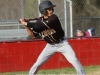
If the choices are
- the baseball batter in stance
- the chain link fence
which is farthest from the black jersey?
the chain link fence

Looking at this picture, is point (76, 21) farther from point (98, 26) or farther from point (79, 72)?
point (79, 72)

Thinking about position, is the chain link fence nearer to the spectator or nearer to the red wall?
the spectator

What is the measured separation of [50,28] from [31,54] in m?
3.64

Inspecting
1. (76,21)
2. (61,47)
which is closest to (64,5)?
(76,21)

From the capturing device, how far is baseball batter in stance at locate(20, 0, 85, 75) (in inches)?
360

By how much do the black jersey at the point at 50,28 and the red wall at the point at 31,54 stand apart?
3.35 m

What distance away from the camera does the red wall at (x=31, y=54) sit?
12492 mm

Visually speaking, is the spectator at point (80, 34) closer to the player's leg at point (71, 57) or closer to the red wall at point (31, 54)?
the red wall at point (31, 54)

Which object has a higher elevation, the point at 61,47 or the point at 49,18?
the point at 49,18

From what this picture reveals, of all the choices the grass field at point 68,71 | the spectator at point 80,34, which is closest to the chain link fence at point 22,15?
the spectator at point 80,34

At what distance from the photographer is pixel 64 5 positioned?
13344 millimetres

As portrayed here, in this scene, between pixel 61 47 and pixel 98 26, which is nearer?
pixel 61 47

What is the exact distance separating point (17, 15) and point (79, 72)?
4.92m

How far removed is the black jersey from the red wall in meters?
3.35
